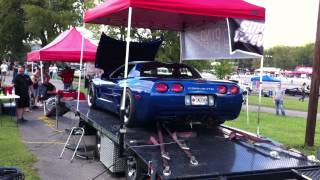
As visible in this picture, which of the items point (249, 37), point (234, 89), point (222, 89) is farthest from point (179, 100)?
point (249, 37)

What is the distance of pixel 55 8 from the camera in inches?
1282

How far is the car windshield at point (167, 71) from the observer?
7842 mm

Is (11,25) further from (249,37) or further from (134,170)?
(134,170)

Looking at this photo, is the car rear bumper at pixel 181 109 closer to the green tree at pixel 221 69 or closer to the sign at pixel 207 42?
the sign at pixel 207 42

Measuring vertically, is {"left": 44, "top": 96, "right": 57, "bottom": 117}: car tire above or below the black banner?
below

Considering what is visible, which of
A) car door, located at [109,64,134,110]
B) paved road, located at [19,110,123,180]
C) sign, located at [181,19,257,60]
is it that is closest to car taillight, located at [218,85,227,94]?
sign, located at [181,19,257,60]

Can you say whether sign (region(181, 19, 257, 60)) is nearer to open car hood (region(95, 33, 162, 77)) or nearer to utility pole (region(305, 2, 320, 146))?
open car hood (region(95, 33, 162, 77))

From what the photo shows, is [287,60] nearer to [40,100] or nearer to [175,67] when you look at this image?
[40,100]

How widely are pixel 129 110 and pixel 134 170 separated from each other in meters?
1.18

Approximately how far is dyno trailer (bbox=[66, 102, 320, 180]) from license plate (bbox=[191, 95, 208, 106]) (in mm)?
521

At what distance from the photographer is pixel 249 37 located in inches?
296

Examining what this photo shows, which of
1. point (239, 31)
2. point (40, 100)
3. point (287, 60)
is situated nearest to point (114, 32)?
point (40, 100)

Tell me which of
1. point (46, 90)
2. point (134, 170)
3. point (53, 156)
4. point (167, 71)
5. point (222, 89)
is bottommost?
point (53, 156)

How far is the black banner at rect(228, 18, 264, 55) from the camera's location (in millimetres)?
7410
